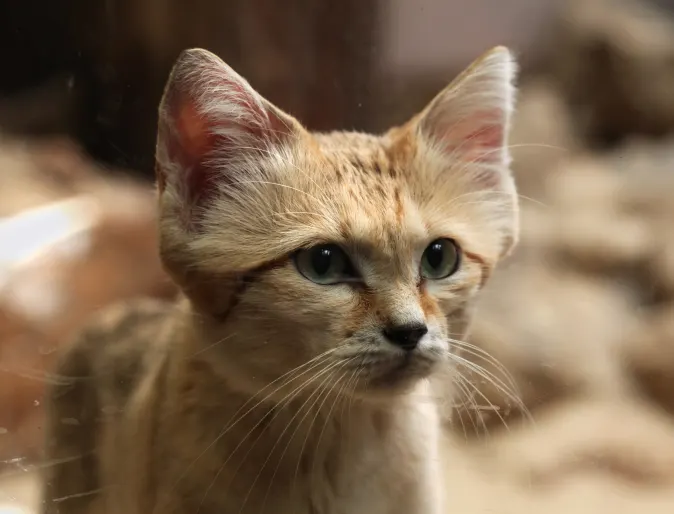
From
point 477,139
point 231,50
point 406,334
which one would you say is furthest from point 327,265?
point 231,50

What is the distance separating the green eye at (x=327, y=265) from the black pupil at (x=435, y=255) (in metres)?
0.10

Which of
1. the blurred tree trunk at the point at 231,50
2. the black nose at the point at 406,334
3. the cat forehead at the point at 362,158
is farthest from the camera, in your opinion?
the blurred tree trunk at the point at 231,50

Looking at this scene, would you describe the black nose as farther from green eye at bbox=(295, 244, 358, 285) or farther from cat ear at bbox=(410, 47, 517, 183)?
cat ear at bbox=(410, 47, 517, 183)

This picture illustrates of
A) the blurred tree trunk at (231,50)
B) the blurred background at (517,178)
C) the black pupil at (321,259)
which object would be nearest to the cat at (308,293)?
the black pupil at (321,259)

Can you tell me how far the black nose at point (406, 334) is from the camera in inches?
31.5

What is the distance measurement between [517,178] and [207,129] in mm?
678

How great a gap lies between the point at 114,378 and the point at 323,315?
461mm

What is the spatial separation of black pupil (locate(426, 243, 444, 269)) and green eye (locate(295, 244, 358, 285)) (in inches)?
3.8

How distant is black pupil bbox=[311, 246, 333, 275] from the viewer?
85 cm

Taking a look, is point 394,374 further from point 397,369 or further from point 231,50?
point 231,50

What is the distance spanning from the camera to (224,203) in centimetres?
91

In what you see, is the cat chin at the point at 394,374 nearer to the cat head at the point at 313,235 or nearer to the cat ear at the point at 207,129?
the cat head at the point at 313,235

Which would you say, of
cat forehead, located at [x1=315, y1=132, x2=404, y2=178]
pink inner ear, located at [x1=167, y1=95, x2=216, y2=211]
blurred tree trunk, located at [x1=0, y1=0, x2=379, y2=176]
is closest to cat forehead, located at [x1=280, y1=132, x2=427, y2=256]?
cat forehead, located at [x1=315, y1=132, x2=404, y2=178]

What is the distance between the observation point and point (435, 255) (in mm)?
900
